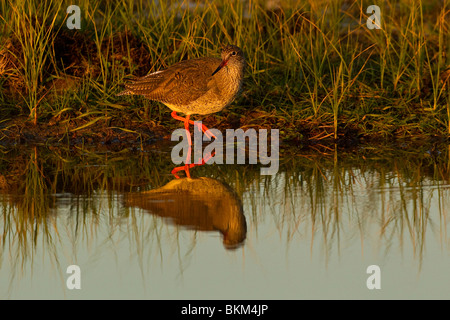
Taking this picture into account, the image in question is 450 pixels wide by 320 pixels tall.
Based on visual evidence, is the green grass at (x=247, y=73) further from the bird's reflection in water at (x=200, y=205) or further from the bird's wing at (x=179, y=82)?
the bird's reflection in water at (x=200, y=205)

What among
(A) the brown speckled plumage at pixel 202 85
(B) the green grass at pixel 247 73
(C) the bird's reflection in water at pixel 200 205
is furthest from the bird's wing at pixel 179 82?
(C) the bird's reflection in water at pixel 200 205

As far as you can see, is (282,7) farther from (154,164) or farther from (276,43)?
(154,164)

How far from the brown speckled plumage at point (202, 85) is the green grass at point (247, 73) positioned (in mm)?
468

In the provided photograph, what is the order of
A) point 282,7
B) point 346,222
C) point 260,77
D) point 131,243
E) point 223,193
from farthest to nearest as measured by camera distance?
point 282,7 → point 260,77 → point 223,193 → point 346,222 → point 131,243

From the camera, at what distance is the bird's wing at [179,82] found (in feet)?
27.1

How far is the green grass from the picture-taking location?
28.2 ft

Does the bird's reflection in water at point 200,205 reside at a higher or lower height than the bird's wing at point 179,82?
lower

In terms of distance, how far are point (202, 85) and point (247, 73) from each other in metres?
1.14

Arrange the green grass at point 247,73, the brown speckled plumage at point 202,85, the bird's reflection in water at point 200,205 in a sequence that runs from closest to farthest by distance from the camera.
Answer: the bird's reflection in water at point 200,205
the brown speckled plumage at point 202,85
the green grass at point 247,73

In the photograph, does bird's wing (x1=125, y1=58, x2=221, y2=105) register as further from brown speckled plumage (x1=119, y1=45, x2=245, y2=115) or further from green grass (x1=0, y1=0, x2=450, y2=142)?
green grass (x1=0, y1=0, x2=450, y2=142)

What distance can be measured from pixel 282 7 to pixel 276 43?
977mm

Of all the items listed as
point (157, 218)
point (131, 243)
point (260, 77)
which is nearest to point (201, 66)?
point (260, 77)

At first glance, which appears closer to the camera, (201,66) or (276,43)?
(201,66)

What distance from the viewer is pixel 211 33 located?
962 cm
